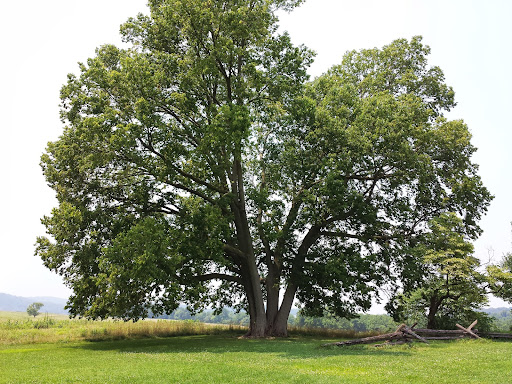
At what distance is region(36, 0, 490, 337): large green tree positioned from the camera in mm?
22969

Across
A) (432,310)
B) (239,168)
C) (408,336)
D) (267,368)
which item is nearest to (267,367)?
(267,368)

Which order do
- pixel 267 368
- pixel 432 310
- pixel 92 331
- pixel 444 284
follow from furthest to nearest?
pixel 432 310
pixel 92 331
pixel 444 284
pixel 267 368

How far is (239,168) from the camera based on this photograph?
27.6 m

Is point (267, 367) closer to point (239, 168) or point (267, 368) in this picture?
point (267, 368)

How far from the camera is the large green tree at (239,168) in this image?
23.0 metres

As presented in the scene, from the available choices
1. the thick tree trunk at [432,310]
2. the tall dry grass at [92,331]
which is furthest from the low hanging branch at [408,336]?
the tall dry grass at [92,331]

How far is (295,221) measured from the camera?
30.0 metres

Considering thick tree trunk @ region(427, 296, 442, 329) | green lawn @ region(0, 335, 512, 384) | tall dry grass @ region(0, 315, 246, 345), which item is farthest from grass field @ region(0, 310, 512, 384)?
thick tree trunk @ region(427, 296, 442, 329)

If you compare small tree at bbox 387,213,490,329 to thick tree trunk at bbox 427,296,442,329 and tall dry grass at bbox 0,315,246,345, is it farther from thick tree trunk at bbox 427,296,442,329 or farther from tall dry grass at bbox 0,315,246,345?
tall dry grass at bbox 0,315,246,345

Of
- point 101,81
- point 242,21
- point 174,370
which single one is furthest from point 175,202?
point 174,370

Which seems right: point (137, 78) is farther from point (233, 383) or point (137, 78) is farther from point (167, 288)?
point (233, 383)

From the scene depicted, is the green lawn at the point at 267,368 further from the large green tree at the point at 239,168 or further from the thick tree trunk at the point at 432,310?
the thick tree trunk at the point at 432,310

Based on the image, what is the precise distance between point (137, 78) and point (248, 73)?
21.3 feet

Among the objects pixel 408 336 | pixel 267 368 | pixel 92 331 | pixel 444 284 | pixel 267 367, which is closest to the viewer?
pixel 267 368
